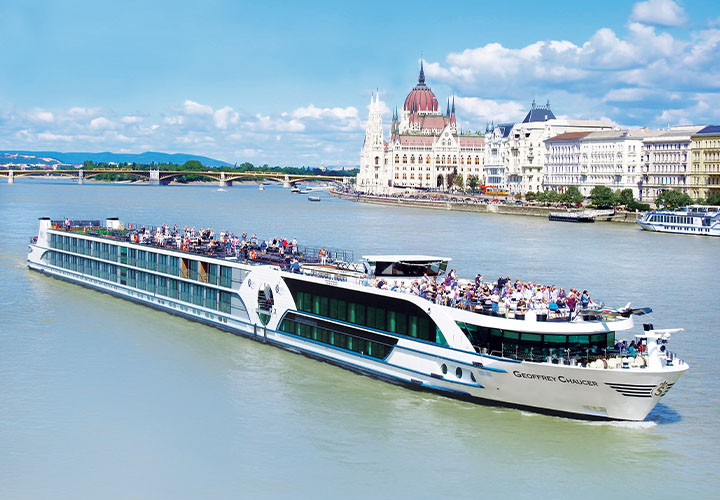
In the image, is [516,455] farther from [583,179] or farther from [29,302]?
[583,179]

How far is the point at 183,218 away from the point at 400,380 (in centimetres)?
6172

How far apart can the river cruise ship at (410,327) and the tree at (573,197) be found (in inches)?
3435

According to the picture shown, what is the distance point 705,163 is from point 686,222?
83.3ft

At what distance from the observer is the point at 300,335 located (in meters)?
24.5

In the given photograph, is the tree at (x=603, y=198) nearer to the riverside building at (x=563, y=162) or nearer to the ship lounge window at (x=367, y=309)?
the riverside building at (x=563, y=162)

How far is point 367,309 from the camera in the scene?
2219 centimetres

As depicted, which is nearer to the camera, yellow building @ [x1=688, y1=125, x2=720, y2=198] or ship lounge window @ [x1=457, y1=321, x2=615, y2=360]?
ship lounge window @ [x1=457, y1=321, x2=615, y2=360]

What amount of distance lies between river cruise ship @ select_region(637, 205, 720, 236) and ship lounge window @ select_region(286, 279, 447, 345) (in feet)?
200

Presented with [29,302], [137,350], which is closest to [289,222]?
[29,302]

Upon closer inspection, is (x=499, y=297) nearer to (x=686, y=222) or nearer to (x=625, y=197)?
(x=686, y=222)

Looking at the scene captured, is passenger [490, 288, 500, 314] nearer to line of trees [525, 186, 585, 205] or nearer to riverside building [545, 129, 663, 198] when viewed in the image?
line of trees [525, 186, 585, 205]

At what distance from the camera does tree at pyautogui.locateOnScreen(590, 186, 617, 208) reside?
348 ft

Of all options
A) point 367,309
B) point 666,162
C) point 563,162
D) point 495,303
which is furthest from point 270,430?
point 563,162

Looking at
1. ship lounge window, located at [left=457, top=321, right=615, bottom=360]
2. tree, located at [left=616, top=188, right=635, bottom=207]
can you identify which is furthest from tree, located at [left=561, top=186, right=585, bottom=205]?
ship lounge window, located at [left=457, top=321, right=615, bottom=360]
